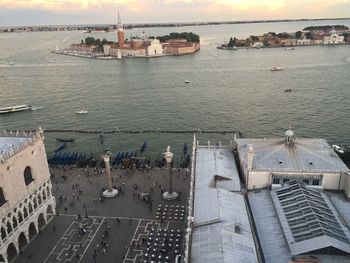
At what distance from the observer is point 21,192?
45.4 metres

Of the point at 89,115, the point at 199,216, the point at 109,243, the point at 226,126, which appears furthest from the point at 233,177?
the point at 89,115

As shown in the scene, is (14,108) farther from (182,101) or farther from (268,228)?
(268,228)

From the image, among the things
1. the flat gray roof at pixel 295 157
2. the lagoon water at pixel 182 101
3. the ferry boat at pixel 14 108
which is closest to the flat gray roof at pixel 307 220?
the flat gray roof at pixel 295 157

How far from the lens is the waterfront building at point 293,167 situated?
44.2 m

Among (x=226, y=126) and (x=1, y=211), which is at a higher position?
(x=1, y=211)

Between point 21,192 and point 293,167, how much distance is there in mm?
32294

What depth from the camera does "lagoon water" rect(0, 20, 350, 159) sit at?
90.3 meters

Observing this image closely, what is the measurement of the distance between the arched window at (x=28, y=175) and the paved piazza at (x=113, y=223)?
7173 millimetres

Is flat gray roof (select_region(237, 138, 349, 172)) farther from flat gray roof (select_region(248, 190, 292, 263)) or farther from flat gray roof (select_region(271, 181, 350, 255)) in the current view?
flat gray roof (select_region(248, 190, 292, 263))

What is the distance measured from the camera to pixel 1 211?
137 ft

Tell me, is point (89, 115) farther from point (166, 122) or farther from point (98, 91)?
point (98, 91)

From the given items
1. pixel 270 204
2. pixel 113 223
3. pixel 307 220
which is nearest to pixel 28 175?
pixel 113 223

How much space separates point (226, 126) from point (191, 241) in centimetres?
6039

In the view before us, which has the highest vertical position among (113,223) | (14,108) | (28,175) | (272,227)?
(28,175)
